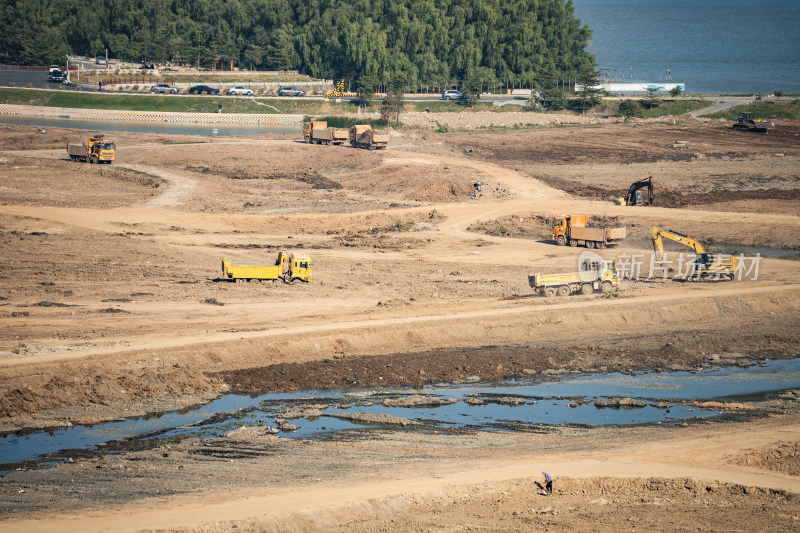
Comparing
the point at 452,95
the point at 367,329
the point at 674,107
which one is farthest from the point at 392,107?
the point at 367,329

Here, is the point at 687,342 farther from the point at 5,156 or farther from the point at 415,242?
the point at 5,156

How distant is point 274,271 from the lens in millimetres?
46250

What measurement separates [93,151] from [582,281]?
53851 mm

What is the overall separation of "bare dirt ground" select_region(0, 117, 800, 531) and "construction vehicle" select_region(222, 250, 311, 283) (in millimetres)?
967

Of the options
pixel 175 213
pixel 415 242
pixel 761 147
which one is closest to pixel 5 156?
pixel 175 213

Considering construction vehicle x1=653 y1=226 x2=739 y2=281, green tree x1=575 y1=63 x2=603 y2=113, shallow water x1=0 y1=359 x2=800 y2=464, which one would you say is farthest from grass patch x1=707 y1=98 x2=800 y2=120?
shallow water x1=0 y1=359 x2=800 y2=464

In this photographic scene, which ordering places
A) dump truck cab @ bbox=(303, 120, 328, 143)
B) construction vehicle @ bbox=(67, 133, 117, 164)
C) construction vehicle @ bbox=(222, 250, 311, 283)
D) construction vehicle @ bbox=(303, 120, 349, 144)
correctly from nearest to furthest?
construction vehicle @ bbox=(222, 250, 311, 283) < construction vehicle @ bbox=(67, 133, 117, 164) < construction vehicle @ bbox=(303, 120, 349, 144) < dump truck cab @ bbox=(303, 120, 328, 143)

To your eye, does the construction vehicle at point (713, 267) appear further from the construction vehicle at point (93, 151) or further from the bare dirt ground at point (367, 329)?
the construction vehicle at point (93, 151)

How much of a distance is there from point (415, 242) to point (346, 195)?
17674mm

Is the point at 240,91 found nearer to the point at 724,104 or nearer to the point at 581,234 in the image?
the point at 724,104

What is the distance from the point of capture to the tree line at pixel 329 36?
149500 mm

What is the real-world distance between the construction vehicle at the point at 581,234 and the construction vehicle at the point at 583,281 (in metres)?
10.1

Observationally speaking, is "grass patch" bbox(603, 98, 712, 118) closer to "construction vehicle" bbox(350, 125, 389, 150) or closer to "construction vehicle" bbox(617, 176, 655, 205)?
"construction vehicle" bbox(350, 125, 389, 150)

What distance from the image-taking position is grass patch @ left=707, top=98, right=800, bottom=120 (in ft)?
412
